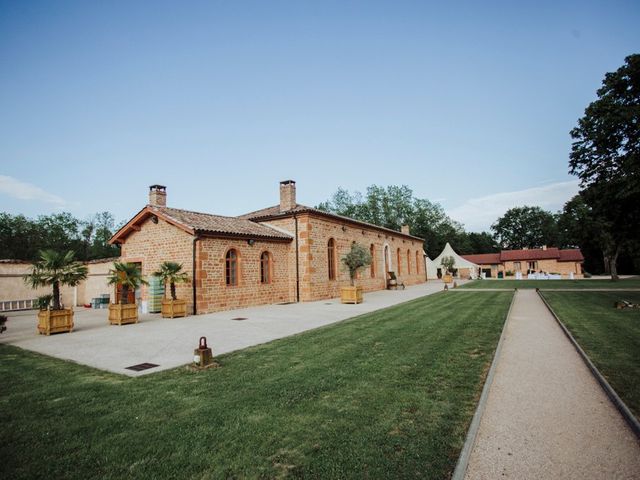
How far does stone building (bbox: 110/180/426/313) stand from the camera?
555 inches

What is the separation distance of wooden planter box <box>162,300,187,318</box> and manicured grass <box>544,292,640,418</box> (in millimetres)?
12076

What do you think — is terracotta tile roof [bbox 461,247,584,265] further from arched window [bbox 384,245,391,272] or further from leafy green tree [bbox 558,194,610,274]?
arched window [bbox 384,245,391,272]

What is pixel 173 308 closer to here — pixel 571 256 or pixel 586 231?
pixel 586 231

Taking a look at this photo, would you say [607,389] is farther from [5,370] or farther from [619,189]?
[619,189]

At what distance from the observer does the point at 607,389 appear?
4.42 metres

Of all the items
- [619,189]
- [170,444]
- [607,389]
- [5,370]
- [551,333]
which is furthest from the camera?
[619,189]

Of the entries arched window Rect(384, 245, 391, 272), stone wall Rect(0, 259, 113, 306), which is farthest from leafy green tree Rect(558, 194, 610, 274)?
stone wall Rect(0, 259, 113, 306)

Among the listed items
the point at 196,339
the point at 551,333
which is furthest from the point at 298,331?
the point at 551,333

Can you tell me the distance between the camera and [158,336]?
901 cm

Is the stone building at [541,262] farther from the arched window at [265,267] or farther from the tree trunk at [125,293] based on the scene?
the tree trunk at [125,293]

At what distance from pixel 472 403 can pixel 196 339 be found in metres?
6.45

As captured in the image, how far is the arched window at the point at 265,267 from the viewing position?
1703 cm

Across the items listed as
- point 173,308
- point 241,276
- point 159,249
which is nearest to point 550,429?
point 173,308

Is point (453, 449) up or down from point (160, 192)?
down
